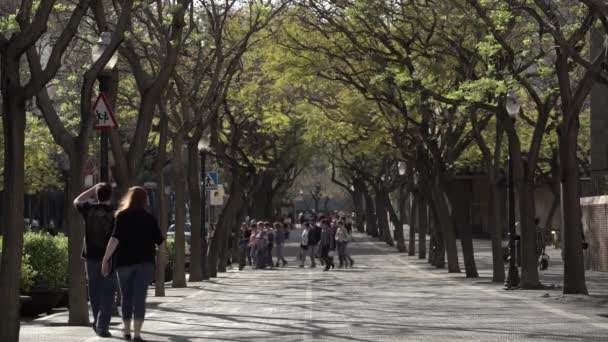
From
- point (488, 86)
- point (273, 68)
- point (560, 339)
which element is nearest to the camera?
point (560, 339)

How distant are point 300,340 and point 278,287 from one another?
15349mm

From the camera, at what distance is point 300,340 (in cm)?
1571

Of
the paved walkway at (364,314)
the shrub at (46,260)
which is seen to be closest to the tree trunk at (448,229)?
the paved walkway at (364,314)

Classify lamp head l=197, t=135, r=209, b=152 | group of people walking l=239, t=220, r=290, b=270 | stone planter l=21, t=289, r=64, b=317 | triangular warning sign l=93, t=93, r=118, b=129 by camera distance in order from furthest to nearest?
group of people walking l=239, t=220, r=290, b=270
lamp head l=197, t=135, r=209, b=152
stone planter l=21, t=289, r=64, b=317
triangular warning sign l=93, t=93, r=118, b=129

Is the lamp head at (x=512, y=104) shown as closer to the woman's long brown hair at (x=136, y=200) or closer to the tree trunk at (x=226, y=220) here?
the woman's long brown hair at (x=136, y=200)

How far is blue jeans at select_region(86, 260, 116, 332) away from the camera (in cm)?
1606

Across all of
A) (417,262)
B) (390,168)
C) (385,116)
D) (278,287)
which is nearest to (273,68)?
(385,116)

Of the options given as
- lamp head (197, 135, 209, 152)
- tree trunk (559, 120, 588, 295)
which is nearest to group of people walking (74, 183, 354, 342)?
tree trunk (559, 120, 588, 295)

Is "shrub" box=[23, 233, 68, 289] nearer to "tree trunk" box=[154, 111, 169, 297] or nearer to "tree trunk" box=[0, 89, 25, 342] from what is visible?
"tree trunk" box=[154, 111, 169, 297]

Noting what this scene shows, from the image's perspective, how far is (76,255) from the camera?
18344 millimetres

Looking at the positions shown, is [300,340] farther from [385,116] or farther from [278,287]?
[385,116]

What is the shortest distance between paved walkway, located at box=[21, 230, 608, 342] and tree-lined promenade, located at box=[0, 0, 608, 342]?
117 centimetres

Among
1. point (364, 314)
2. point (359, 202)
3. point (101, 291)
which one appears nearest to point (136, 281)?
point (101, 291)

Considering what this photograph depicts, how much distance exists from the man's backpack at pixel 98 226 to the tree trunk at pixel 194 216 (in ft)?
61.5
